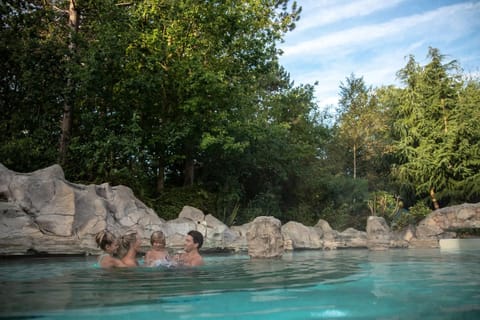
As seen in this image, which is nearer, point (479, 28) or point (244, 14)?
point (479, 28)

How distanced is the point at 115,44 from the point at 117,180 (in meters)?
4.45

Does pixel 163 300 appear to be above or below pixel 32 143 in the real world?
below

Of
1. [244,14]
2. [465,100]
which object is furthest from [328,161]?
[244,14]

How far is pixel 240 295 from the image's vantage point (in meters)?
4.00

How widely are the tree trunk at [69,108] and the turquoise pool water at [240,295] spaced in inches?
371

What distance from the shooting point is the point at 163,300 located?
3689mm

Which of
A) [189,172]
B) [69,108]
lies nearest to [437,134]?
[189,172]

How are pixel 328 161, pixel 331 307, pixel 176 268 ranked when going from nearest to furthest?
pixel 331 307 < pixel 176 268 < pixel 328 161

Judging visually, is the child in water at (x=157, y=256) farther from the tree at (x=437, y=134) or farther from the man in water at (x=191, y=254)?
the tree at (x=437, y=134)

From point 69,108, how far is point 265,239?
956 cm

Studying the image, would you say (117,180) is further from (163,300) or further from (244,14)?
(163,300)

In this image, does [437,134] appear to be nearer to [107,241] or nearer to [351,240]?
[351,240]

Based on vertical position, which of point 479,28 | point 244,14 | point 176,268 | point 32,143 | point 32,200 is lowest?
point 176,268

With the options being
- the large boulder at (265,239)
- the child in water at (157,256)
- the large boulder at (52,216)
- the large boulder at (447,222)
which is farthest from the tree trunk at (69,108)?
the large boulder at (447,222)
